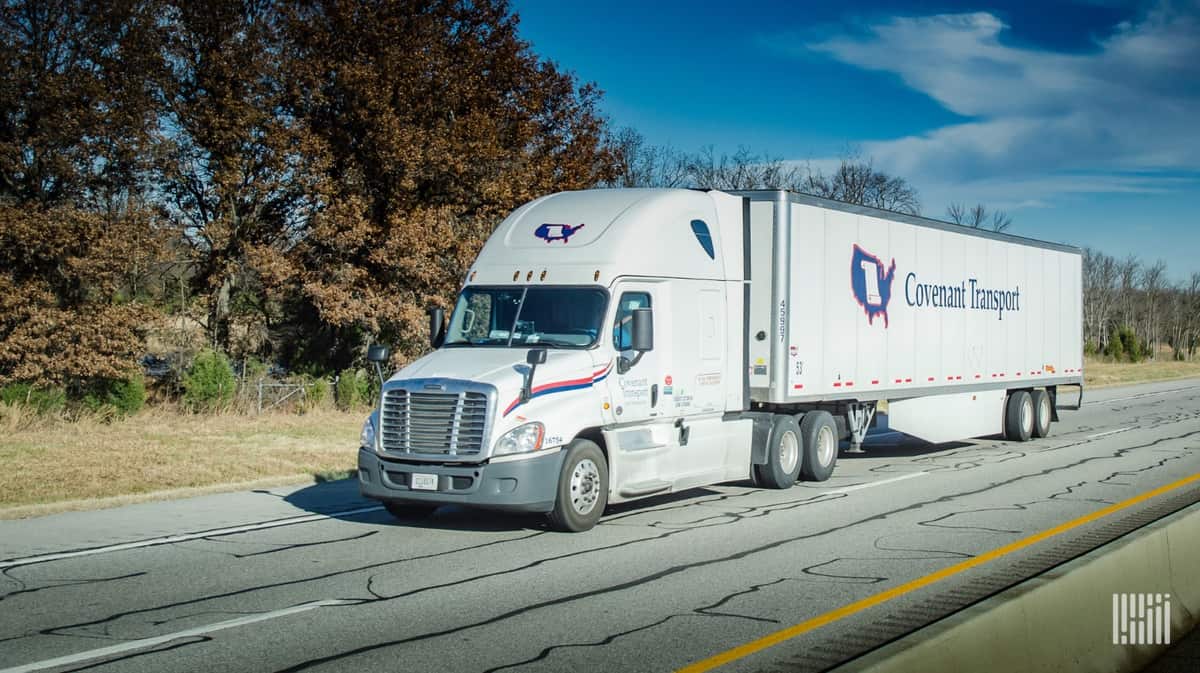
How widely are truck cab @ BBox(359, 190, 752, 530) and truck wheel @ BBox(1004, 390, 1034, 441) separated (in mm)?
8741

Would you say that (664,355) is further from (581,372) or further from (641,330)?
(581,372)

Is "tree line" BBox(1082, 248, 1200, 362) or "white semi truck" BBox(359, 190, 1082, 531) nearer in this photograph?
"white semi truck" BBox(359, 190, 1082, 531)

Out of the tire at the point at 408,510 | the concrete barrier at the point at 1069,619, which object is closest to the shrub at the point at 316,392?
the tire at the point at 408,510

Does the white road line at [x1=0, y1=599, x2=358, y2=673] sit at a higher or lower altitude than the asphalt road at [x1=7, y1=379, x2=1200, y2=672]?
lower

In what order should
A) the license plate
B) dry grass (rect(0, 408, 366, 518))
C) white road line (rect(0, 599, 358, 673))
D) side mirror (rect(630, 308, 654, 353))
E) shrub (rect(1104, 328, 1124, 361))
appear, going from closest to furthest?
1. white road line (rect(0, 599, 358, 673))
2. the license plate
3. side mirror (rect(630, 308, 654, 353))
4. dry grass (rect(0, 408, 366, 518))
5. shrub (rect(1104, 328, 1124, 361))

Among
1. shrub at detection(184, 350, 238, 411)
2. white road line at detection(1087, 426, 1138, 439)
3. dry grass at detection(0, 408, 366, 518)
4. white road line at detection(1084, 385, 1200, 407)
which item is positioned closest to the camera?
dry grass at detection(0, 408, 366, 518)

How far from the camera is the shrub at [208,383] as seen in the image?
76.6ft

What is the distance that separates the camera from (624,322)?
11.7m

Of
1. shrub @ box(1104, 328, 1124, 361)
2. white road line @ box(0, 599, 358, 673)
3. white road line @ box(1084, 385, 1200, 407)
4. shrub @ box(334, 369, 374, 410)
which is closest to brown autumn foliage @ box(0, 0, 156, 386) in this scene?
shrub @ box(334, 369, 374, 410)

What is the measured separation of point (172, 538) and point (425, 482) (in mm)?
2443

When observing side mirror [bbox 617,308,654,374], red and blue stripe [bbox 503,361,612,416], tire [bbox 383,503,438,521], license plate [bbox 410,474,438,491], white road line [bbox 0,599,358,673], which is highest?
side mirror [bbox 617,308,654,374]

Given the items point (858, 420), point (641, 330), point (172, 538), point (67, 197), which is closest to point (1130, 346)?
point (858, 420)

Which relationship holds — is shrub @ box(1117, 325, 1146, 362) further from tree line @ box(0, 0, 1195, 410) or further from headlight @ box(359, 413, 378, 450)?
headlight @ box(359, 413, 378, 450)

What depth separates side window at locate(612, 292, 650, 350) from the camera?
1157cm
